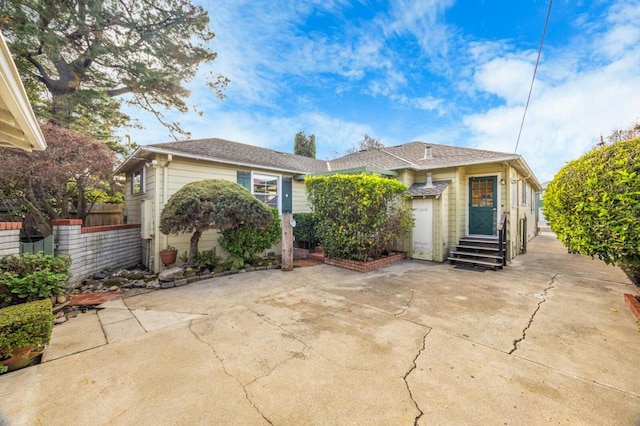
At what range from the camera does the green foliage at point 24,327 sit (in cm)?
233

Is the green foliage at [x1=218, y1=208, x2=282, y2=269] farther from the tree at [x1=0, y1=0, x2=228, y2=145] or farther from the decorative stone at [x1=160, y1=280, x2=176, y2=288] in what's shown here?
the tree at [x1=0, y1=0, x2=228, y2=145]

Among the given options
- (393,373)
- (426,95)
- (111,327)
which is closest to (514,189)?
(426,95)

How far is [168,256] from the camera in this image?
614cm

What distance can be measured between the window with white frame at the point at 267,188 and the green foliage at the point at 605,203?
7348mm

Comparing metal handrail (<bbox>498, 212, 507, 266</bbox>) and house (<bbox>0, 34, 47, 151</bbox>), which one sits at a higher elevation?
house (<bbox>0, 34, 47, 151</bbox>)

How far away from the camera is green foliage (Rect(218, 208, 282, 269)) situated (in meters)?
6.39

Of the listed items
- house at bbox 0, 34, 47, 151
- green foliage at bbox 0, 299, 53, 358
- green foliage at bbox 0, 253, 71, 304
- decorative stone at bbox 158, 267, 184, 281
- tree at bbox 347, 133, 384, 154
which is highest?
tree at bbox 347, 133, 384, 154

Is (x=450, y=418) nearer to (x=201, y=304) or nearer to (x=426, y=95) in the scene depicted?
(x=201, y=304)

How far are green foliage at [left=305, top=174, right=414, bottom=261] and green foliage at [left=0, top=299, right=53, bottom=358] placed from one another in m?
5.66

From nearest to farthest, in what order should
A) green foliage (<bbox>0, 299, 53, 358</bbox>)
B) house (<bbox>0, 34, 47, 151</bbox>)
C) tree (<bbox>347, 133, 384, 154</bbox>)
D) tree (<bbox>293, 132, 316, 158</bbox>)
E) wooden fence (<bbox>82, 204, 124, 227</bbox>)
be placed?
1. house (<bbox>0, 34, 47, 151</bbox>)
2. green foliage (<bbox>0, 299, 53, 358</bbox>)
3. wooden fence (<bbox>82, 204, 124, 227</bbox>)
4. tree (<bbox>293, 132, 316, 158</bbox>)
5. tree (<bbox>347, 133, 384, 154</bbox>)

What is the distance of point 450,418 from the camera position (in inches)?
71.3

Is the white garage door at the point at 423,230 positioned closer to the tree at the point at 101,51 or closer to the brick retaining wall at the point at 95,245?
the brick retaining wall at the point at 95,245

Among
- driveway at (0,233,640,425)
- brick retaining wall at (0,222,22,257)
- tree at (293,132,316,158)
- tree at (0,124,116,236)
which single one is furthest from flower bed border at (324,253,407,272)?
tree at (293,132,316,158)

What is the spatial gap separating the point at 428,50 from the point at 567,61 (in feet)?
15.5
